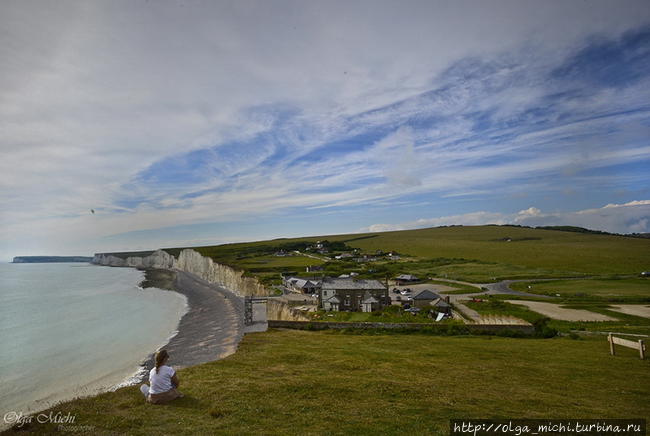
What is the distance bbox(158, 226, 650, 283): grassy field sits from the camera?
91.3 metres

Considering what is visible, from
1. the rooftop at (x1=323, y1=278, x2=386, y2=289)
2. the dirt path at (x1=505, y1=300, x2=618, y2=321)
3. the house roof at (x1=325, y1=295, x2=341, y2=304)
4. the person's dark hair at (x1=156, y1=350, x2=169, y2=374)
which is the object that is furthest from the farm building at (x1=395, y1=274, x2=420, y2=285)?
the person's dark hair at (x1=156, y1=350, x2=169, y2=374)

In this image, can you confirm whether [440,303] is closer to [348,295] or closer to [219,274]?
[348,295]

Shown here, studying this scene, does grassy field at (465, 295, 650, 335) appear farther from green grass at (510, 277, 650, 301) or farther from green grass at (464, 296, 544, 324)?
green grass at (510, 277, 650, 301)

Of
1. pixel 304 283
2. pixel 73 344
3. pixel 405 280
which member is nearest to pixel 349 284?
pixel 304 283

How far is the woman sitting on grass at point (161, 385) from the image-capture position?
36.4ft

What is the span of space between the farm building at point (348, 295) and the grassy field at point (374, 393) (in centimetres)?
2779

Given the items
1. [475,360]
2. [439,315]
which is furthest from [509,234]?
[475,360]

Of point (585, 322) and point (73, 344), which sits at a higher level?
point (585, 322)

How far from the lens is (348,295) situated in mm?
52125

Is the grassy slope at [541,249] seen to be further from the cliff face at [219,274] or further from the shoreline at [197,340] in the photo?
the shoreline at [197,340]

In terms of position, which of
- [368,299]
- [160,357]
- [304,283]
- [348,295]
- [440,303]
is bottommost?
[440,303]

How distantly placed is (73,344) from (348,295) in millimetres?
33743

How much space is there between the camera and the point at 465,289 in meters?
67.7

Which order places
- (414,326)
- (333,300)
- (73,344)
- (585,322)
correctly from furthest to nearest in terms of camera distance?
1. (333,300)
2. (73,344)
3. (585,322)
4. (414,326)
